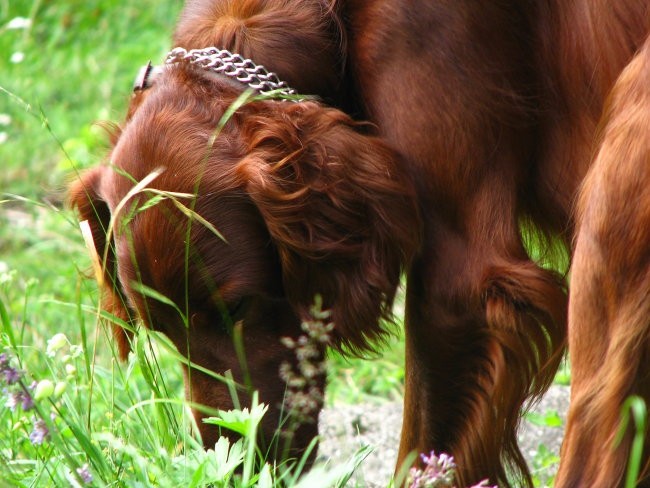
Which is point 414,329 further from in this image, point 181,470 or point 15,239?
point 15,239

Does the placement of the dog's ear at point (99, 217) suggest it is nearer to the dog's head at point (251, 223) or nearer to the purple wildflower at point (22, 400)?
the dog's head at point (251, 223)

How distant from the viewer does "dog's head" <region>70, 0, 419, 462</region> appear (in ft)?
8.69

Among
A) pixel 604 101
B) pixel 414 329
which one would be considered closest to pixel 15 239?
pixel 414 329

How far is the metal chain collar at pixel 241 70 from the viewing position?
8.95ft

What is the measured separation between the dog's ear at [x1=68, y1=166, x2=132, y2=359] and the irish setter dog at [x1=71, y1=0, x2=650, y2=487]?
0.11m

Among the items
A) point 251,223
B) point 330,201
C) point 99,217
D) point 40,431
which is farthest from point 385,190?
point 40,431

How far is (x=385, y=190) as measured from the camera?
2615mm

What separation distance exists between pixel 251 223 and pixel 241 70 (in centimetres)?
37

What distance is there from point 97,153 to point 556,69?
4.12ft

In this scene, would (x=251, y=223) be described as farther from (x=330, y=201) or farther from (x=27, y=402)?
(x=27, y=402)

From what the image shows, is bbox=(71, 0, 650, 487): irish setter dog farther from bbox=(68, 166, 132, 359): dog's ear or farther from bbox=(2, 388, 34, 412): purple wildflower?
bbox=(2, 388, 34, 412): purple wildflower

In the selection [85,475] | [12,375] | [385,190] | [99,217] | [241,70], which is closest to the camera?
[12,375]

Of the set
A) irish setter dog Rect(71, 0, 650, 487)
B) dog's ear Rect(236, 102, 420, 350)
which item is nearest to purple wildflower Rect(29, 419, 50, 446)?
irish setter dog Rect(71, 0, 650, 487)

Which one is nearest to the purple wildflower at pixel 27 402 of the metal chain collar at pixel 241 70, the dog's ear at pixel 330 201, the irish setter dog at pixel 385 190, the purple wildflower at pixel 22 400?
the purple wildflower at pixel 22 400
